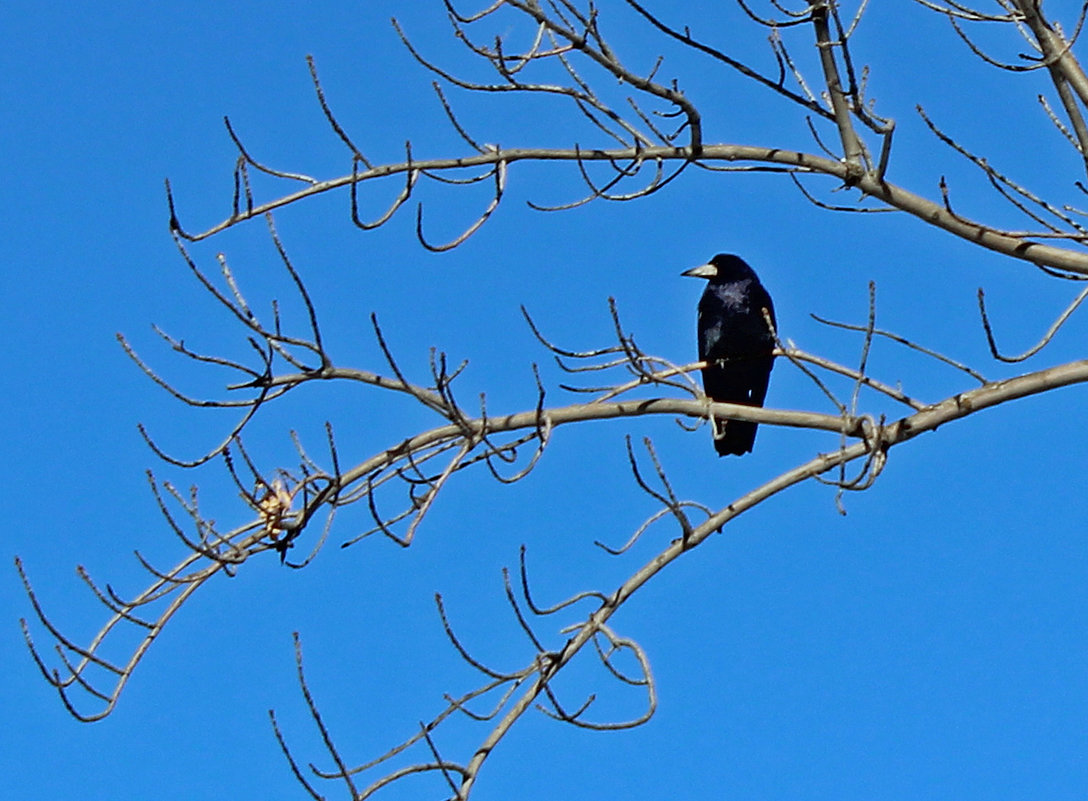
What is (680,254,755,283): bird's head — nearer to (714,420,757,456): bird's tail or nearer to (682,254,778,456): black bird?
(682,254,778,456): black bird

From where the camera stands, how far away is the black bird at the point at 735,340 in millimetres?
7254

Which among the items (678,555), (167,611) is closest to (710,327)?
(678,555)

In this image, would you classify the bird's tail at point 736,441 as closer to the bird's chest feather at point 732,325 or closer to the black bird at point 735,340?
the black bird at point 735,340

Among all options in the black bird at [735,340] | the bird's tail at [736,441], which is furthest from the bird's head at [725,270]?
the bird's tail at [736,441]

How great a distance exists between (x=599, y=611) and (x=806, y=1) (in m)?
2.02

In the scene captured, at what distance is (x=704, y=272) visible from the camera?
767cm

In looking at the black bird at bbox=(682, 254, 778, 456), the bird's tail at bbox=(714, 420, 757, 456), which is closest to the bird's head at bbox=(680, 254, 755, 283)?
the black bird at bbox=(682, 254, 778, 456)

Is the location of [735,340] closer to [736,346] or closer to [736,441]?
[736,346]

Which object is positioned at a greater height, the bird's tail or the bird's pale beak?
the bird's pale beak

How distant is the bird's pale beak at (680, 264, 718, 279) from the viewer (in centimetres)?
765

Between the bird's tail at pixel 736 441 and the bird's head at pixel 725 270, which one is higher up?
the bird's head at pixel 725 270

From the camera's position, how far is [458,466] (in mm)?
4062

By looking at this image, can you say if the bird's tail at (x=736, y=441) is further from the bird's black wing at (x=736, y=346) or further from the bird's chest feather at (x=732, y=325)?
the bird's chest feather at (x=732, y=325)

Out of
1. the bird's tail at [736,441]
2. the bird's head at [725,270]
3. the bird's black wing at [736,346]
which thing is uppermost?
the bird's head at [725,270]
